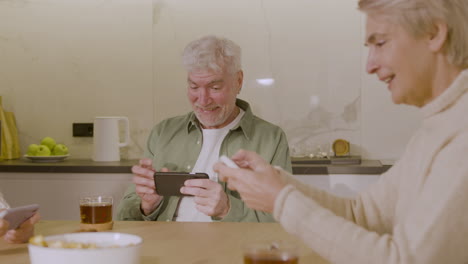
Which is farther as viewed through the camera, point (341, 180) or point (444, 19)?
point (341, 180)

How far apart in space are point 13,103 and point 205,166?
167cm

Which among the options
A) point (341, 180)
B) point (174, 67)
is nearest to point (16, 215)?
point (341, 180)

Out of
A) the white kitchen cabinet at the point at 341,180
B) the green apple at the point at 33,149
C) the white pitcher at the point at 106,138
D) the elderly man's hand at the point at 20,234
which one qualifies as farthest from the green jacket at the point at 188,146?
the green apple at the point at 33,149

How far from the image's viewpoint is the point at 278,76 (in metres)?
3.15

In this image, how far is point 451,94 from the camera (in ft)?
3.59

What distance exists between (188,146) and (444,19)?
1.32 meters

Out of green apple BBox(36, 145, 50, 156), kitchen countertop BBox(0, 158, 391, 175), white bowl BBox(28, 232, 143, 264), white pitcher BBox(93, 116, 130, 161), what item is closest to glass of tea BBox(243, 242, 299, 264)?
white bowl BBox(28, 232, 143, 264)

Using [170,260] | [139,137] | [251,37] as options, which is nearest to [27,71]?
[139,137]

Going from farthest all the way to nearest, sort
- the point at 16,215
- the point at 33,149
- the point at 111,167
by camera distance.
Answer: the point at 33,149 < the point at 111,167 < the point at 16,215

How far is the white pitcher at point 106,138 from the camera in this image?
3.03 m

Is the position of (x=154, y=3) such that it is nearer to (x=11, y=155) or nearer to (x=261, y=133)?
(x=11, y=155)

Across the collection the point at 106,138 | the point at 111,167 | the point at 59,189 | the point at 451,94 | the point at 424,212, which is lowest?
the point at 59,189

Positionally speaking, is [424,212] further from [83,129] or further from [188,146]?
[83,129]

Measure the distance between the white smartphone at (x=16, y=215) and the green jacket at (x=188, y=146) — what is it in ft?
2.00
